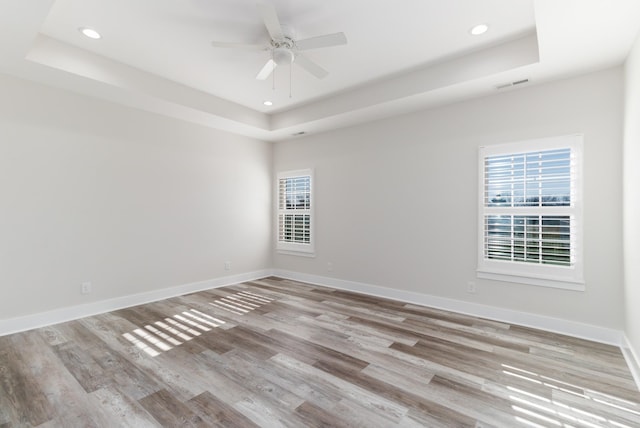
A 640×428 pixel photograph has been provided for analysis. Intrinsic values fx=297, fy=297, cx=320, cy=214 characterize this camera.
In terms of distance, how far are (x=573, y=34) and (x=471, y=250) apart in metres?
2.34

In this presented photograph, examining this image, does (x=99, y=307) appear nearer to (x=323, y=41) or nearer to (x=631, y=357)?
(x=323, y=41)

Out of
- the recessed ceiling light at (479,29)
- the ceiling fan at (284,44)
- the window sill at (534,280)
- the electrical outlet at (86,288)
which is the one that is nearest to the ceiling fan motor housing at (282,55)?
the ceiling fan at (284,44)

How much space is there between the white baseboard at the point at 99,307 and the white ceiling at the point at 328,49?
2606mm

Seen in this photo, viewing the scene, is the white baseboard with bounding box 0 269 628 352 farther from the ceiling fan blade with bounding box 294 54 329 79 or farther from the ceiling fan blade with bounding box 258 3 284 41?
the ceiling fan blade with bounding box 258 3 284 41

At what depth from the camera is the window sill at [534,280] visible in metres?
3.09

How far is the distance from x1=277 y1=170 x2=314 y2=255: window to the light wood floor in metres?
2.10

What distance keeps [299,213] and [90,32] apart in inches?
148

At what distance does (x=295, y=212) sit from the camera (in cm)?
574

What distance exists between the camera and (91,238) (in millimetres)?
3719

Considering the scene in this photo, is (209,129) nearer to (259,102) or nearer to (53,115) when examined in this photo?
(259,102)

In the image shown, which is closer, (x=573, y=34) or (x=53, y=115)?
(x=573, y=34)

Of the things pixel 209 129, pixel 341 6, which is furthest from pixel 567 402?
pixel 209 129

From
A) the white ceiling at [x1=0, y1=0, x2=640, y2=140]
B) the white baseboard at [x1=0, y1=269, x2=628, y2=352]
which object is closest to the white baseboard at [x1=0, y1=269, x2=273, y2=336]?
the white baseboard at [x1=0, y1=269, x2=628, y2=352]

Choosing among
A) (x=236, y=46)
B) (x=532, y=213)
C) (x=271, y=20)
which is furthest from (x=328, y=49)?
(x=532, y=213)
